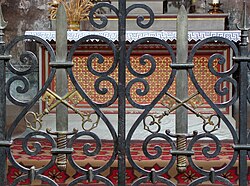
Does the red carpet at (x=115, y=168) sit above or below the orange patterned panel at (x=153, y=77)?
below

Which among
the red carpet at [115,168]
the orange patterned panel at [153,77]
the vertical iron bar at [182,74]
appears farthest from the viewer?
the orange patterned panel at [153,77]

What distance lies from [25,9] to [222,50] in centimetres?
507

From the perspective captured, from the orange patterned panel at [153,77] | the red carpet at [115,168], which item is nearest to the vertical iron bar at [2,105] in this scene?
the red carpet at [115,168]

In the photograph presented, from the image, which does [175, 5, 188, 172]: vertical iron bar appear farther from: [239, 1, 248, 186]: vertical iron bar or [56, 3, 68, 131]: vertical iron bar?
[56, 3, 68, 131]: vertical iron bar

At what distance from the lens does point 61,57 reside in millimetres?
1957

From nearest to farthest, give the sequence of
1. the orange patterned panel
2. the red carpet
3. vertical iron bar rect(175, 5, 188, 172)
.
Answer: vertical iron bar rect(175, 5, 188, 172), the red carpet, the orange patterned panel

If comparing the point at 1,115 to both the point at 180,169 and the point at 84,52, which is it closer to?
the point at 180,169

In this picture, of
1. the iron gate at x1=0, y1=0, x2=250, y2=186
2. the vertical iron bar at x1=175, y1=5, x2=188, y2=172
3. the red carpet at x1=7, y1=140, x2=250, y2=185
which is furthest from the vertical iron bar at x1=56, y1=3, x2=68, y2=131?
the red carpet at x1=7, y1=140, x2=250, y2=185

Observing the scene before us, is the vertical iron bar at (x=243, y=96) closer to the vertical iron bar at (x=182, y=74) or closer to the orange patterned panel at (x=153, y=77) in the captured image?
the vertical iron bar at (x=182, y=74)

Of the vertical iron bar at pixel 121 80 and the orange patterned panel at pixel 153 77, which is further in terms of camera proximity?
the orange patterned panel at pixel 153 77

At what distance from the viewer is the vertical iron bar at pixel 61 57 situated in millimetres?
1938

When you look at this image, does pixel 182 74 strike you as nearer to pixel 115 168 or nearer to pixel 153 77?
pixel 115 168

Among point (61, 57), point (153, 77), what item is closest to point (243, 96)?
point (61, 57)

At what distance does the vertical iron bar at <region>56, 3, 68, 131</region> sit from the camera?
194 cm
